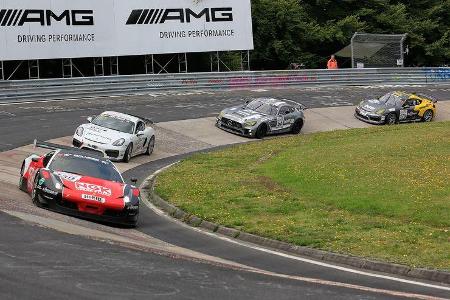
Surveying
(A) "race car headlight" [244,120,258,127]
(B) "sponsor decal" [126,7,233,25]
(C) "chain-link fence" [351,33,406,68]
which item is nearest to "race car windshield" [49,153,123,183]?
(A) "race car headlight" [244,120,258,127]

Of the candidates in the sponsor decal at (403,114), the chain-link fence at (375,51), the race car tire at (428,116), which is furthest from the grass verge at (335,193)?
the chain-link fence at (375,51)

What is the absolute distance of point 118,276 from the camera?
11.6 m

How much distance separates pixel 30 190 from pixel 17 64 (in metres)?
25.7

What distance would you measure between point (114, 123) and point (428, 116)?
1858 cm

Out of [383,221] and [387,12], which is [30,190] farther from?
[387,12]

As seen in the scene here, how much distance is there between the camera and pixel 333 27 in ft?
197

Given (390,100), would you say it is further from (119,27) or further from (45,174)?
(45,174)

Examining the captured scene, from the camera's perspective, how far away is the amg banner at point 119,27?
40875 millimetres

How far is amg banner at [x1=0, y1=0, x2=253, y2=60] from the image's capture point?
40.9m

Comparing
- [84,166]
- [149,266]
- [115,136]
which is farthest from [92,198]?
[115,136]

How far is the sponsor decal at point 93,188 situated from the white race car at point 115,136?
922cm

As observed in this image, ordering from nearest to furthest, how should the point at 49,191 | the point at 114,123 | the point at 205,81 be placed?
the point at 49,191
the point at 114,123
the point at 205,81

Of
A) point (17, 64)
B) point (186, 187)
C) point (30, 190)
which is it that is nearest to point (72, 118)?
point (17, 64)

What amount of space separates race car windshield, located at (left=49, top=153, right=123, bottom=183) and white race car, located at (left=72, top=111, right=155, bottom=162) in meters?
7.72
